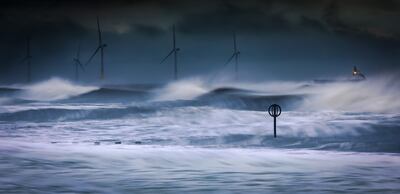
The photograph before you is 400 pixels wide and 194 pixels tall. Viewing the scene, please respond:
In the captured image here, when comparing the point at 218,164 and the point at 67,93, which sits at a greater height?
the point at 67,93

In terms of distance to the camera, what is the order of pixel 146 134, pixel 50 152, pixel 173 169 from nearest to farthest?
pixel 173 169 < pixel 50 152 < pixel 146 134

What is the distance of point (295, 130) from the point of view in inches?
1055

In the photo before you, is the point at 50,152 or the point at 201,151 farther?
the point at 201,151

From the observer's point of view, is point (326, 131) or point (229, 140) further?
point (326, 131)

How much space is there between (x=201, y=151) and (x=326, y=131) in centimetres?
1055

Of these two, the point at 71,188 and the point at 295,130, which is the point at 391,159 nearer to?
the point at 71,188

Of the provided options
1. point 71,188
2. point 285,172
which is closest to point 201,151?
point 285,172

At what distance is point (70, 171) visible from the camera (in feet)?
41.1

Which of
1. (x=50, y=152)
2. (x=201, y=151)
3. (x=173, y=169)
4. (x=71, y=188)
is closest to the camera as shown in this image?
(x=71, y=188)

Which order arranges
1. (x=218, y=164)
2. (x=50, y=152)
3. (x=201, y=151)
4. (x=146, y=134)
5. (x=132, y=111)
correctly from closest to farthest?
(x=218, y=164) → (x=50, y=152) → (x=201, y=151) → (x=146, y=134) → (x=132, y=111)

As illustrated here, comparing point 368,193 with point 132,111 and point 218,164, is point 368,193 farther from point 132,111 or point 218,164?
point 132,111

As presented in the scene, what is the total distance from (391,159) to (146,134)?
39.8ft

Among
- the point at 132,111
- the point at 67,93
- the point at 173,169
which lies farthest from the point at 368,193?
the point at 67,93

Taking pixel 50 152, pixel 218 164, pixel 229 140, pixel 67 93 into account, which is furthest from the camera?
pixel 67 93
